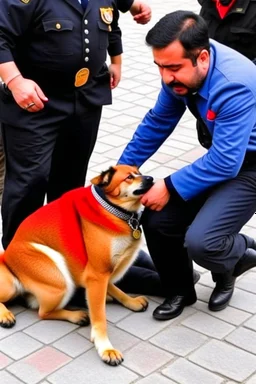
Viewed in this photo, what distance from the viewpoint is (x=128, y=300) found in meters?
3.83

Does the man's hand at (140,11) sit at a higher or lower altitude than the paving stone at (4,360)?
higher

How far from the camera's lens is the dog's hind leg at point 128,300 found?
150 inches

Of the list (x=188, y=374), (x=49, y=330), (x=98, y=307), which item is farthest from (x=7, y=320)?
(x=188, y=374)

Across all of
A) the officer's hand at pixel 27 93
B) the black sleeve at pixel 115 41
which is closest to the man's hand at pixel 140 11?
the black sleeve at pixel 115 41

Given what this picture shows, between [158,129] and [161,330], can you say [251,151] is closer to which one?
[158,129]

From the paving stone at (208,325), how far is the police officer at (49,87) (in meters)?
1.08

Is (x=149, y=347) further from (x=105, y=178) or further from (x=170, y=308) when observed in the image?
(x=105, y=178)

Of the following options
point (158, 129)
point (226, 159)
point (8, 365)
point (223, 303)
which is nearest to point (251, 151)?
point (226, 159)

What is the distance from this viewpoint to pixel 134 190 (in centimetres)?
343

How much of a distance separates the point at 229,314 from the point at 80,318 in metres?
0.80

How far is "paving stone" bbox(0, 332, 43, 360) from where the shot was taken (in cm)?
347

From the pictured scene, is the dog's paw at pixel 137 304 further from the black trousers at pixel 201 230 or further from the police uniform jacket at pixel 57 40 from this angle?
the police uniform jacket at pixel 57 40

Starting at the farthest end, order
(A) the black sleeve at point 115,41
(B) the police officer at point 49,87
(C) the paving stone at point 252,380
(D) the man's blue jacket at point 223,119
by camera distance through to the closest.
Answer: (A) the black sleeve at point 115,41 < (B) the police officer at point 49,87 < (D) the man's blue jacket at point 223,119 < (C) the paving stone at point 252,380

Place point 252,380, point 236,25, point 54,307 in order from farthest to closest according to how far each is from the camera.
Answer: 1. point 236,25
2. point 54,307
3. point 252,380
